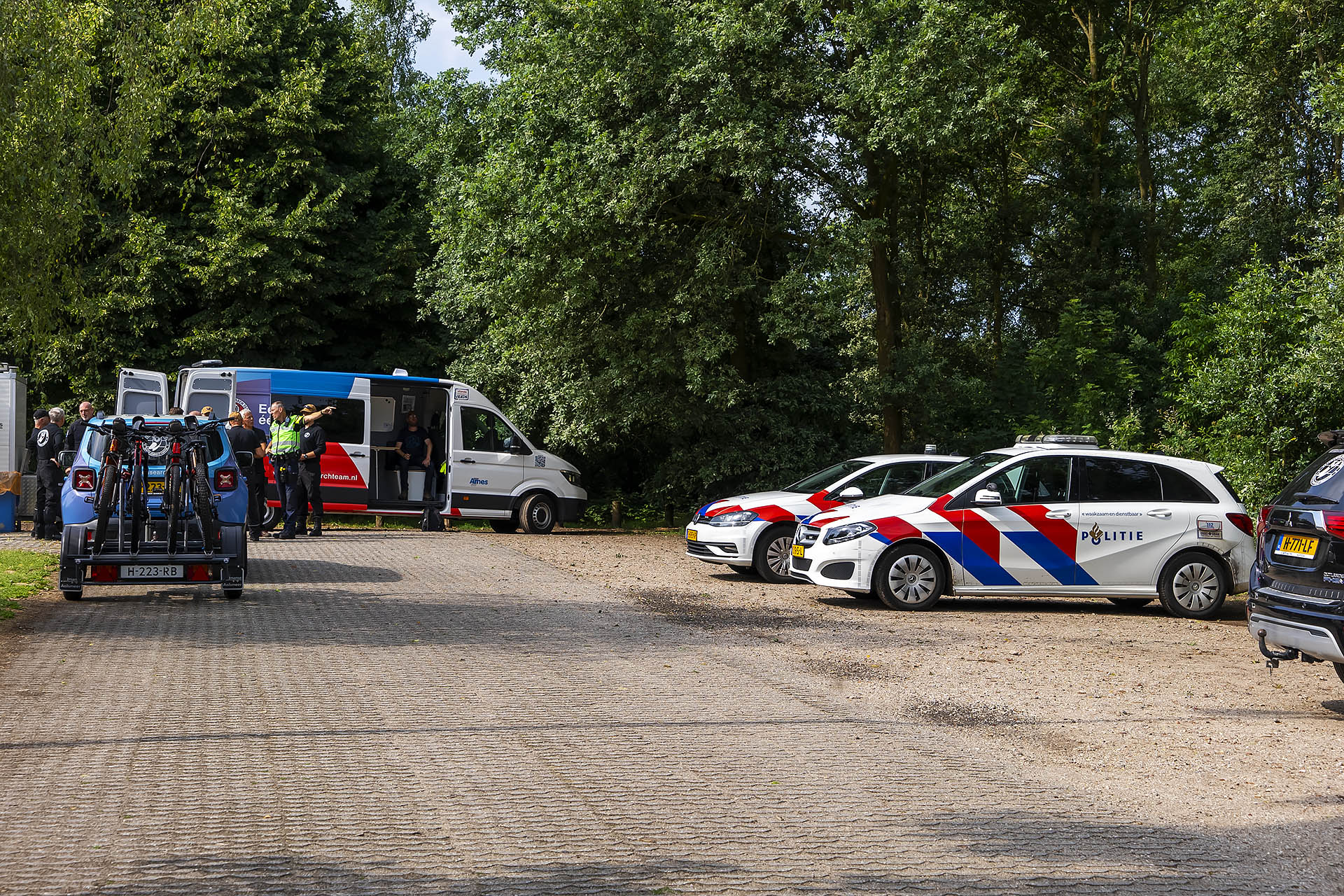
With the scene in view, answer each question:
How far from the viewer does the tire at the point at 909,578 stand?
1256cm

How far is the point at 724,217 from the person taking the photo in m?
20.9

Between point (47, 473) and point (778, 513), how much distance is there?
10.8 metres

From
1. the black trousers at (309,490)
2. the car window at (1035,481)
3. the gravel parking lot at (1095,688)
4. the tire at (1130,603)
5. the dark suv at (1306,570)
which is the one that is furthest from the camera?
the black trousers at (309,490)

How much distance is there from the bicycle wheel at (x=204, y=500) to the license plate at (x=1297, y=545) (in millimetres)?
8870

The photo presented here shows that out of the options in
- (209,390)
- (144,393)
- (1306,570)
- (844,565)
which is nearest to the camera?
(1306,570)

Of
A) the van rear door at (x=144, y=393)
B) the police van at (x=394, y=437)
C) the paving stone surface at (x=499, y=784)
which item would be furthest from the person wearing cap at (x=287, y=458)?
the paving stone surface at (x=499, y=784)

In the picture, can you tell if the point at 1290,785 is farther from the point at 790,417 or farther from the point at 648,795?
the point at 790,417

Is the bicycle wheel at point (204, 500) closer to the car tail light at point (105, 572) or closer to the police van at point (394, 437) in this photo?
the car tail light at point (105, 572)

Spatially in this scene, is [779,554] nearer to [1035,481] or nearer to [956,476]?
[956,476]

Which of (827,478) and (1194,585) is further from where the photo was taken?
(827,478)

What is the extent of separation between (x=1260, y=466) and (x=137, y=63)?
13994 mm

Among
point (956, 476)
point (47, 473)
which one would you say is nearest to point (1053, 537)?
point (956, 476)

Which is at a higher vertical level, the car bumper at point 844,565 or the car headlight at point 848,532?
the car headlight at point 848,532

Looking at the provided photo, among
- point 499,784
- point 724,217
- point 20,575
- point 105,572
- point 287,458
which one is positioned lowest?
point 499,784
